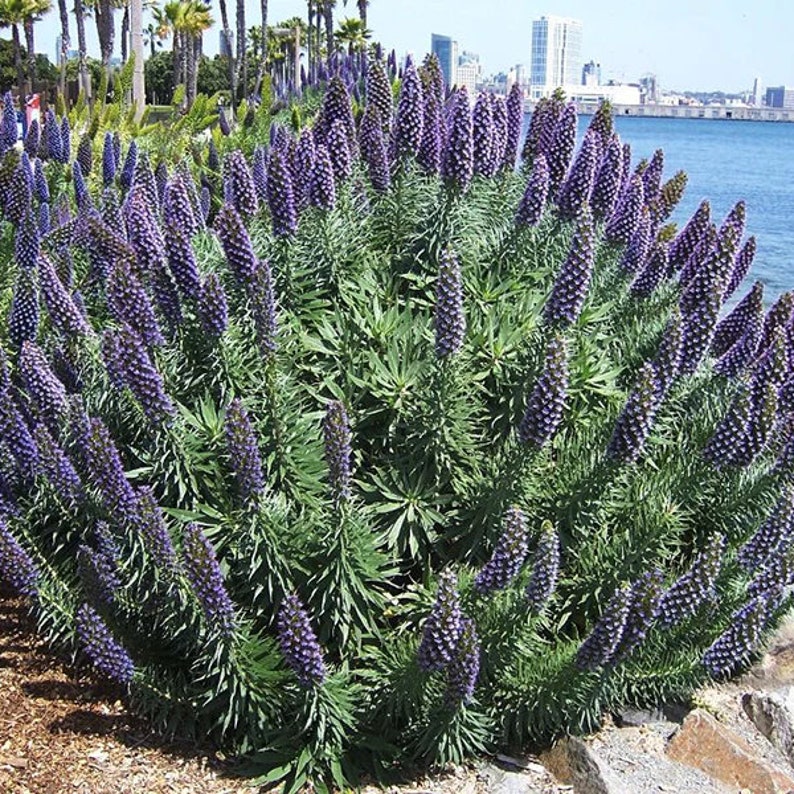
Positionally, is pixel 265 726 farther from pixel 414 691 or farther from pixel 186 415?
pixel 186 415

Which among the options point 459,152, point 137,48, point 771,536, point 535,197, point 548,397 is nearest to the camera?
point 548,397

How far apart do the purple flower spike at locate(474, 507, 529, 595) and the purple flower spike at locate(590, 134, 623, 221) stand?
2874 millimetres

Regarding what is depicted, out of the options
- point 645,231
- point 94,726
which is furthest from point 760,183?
point 94,726

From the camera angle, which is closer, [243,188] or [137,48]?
[243,188]

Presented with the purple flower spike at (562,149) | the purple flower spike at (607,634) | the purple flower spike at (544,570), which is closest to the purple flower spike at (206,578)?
the purple flower spike at (544,570)

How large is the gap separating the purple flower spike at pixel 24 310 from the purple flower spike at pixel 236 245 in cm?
123

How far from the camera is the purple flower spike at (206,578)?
3707mm

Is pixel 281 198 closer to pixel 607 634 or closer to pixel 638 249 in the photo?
pixel 638 249

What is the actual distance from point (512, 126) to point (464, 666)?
14.1 feet

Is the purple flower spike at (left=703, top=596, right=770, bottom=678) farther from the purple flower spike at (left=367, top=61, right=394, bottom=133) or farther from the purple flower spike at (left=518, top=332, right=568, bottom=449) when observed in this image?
the purple flower spike at (left=367, top=61, right=394, bottom=133)

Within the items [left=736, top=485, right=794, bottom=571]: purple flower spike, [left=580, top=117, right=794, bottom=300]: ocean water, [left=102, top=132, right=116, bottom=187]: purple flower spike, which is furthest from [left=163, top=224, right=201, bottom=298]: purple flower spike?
[left=580, top=117, right=794, bottom=300]: ocean water

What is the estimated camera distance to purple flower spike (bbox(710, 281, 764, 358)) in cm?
549

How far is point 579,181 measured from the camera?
548cm

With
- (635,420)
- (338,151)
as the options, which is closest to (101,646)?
(635,420)
